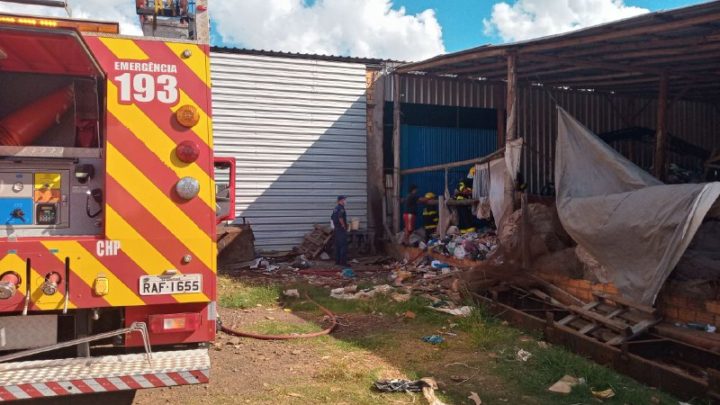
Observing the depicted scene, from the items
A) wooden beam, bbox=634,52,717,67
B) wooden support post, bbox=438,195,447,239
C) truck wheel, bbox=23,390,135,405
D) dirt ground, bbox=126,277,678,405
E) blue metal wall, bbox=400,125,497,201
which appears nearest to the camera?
truck wheel, bbox=23,390,135,405

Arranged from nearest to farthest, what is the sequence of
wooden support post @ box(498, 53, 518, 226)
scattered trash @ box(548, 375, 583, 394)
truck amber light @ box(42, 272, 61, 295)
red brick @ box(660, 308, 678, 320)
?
1. truck amber light @ box(42, 272, 61, 295)
2. scattered trash @ box(548, 375, 583, 394)
3. red brick @ box(660, 308, 678, 320)
4. wooden support post @ box(498, 53, 518, 226)

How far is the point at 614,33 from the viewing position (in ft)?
25.4

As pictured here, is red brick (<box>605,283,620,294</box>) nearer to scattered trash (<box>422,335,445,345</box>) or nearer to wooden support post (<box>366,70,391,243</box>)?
scattered trash (<box>422,335,445,345</box>)

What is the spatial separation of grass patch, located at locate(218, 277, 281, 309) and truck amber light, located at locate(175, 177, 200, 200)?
468 cm

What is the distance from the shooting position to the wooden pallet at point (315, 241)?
1275cm

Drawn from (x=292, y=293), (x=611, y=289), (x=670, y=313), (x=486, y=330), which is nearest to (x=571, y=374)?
(x=486, y=330)

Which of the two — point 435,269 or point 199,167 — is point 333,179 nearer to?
point 435,269

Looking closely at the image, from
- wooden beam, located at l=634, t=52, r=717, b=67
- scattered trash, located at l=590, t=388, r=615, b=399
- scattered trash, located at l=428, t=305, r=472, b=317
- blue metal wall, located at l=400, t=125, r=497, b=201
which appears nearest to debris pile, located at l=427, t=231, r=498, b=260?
scattered trash, located at l=428, t=305, r=472, b=317

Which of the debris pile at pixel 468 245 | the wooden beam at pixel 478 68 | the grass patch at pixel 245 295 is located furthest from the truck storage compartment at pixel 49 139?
the wooden beam at pixel 478 68

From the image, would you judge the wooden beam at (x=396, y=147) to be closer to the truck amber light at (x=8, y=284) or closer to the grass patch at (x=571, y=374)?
the grass patch at (x=571, y=374)

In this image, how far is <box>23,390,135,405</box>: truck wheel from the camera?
390 cm

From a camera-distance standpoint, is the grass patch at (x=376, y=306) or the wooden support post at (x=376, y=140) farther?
the wooden support post at (x=376, y=140)

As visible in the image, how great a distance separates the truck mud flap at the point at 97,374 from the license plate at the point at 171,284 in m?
0.38

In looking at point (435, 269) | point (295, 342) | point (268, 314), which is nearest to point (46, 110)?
point (295, 342)
